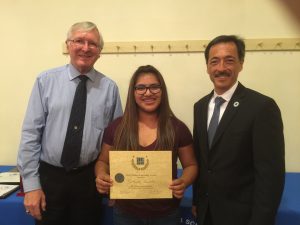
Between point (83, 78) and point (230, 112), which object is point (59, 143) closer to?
point (83, 78)

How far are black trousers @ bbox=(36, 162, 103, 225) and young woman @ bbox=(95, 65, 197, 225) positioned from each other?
0.47 feet

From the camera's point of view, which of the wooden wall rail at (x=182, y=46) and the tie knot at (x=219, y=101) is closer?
the tie knot at (x=219, y=101)

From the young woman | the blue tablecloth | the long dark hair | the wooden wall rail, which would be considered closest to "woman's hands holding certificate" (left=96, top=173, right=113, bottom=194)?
the young woman

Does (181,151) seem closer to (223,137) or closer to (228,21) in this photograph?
(223,137)

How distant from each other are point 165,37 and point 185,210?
51.4 inches

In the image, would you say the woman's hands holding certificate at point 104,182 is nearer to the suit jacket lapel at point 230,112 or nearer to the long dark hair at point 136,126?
the long dark hair at point 136,126

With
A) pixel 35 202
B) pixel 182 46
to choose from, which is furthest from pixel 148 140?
pixel 182 46

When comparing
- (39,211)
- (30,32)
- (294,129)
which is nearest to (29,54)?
(30,32)

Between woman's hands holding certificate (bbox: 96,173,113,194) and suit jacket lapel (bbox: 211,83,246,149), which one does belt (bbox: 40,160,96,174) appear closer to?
woman's hands holding certificate (bbox: 96,173,113,194)

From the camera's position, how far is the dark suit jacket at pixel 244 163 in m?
1.20

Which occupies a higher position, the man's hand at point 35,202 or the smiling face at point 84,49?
the smiling face at point 84,49

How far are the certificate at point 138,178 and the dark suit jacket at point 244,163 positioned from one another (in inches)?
8.1

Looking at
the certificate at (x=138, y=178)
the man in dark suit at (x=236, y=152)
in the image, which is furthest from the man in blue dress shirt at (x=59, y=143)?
the man in dark suit at (x=236, y=152)

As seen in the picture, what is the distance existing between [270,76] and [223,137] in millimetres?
1152
